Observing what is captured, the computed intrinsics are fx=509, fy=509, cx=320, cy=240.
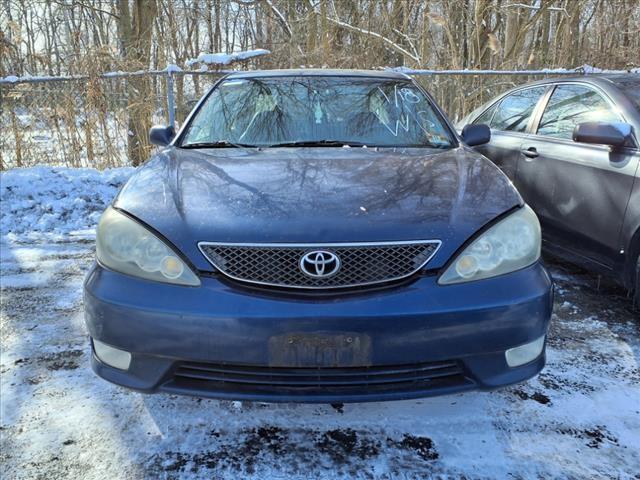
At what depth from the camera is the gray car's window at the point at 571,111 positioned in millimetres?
3416

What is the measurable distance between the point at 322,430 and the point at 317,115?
5.77ft

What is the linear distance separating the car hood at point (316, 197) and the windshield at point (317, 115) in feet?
0.93

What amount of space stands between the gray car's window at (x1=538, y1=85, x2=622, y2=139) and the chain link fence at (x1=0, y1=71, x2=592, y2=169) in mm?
4083

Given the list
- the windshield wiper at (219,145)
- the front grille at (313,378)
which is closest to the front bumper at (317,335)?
the front grille at (313,378)

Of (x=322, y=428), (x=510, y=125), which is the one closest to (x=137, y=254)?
(x=322, y=428)

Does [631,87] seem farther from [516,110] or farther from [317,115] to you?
[317,115]

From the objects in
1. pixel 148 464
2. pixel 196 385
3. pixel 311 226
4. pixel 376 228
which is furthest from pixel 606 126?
pixel 148 464

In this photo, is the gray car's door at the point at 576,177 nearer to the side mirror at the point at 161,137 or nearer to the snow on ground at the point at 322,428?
the snow on ground at the point at 322,428

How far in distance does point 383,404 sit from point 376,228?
0.87m

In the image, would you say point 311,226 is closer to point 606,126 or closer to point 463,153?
point 463,153

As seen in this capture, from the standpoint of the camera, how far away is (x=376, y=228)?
1.84 meters

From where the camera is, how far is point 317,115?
9.78 feet

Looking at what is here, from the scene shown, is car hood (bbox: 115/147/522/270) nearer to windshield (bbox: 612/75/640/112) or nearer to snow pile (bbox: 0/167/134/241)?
windshield (bbox: 612/75/640/112)

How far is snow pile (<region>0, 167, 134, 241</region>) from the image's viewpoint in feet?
16.9
